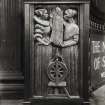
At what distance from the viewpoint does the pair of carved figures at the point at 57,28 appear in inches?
181

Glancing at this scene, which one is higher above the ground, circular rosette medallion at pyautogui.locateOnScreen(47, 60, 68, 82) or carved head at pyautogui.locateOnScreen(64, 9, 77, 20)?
carved head at pyautogui.locateOnScreen(64, 9, 77, 20)

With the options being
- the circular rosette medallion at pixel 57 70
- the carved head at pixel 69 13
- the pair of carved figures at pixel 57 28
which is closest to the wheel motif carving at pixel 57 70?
the circular rosette medallion at pixel 57 70

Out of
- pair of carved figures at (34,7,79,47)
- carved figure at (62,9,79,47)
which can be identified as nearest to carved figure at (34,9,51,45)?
pair of carved figures at (34,7,79,47)

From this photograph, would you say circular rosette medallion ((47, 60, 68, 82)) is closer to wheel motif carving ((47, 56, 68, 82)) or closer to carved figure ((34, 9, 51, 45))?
wheel motif carving ((47, 56, 68, 82))

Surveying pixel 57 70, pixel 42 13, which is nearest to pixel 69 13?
pixel 42 13

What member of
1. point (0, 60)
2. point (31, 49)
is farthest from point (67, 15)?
point (0, 60)

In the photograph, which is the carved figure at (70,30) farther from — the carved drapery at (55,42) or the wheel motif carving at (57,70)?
the wheel motif carving at (57,70)

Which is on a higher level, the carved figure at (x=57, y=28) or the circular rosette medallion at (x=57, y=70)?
the carved figure at (x=57, y=28)

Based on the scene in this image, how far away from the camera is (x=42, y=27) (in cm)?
461

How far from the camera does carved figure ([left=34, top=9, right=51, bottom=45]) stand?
15.1ft

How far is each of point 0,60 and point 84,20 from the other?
5.75 ft

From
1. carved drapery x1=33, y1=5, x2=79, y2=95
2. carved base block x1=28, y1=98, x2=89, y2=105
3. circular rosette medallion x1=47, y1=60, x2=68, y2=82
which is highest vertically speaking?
carved drapery x1=33, y1=5, x2=79, y2=95

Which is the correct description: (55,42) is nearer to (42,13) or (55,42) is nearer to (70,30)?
(70,30)

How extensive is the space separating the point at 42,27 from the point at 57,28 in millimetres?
235
